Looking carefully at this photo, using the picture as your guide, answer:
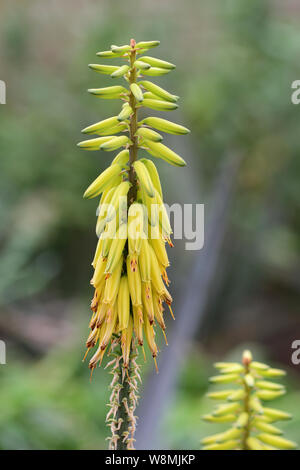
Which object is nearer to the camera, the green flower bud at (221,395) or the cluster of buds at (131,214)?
the cluster of buds at (131,214)

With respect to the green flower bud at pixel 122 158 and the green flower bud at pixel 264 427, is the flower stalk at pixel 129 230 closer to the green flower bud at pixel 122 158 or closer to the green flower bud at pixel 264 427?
the green flower bud at pixel 122 158

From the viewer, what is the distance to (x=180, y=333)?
15.3ft

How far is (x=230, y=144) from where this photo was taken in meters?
9.38

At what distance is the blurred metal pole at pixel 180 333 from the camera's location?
3.75 meters

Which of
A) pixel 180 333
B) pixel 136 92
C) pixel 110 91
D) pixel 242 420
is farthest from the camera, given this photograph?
pixel 180 333

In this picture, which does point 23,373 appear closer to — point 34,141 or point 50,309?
point 50,309

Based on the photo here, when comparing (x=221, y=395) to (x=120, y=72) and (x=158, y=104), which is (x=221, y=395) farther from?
(x=120, y=72)

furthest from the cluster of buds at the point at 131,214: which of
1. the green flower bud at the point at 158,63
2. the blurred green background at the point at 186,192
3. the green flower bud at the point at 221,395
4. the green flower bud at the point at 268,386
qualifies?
the blurred green background at the point at 186,192

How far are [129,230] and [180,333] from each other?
3.18 m

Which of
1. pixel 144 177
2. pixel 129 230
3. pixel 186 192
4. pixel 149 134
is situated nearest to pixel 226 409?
pixel 129 230

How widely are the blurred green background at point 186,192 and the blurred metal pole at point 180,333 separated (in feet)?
2.84

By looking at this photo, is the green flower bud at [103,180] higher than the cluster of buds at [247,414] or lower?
higher

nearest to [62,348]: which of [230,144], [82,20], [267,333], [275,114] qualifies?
[267,333]

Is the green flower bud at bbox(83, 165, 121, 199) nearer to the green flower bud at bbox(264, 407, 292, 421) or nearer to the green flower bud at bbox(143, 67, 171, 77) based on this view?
the green flower bud at bbox(143, 67, 171, 77)
